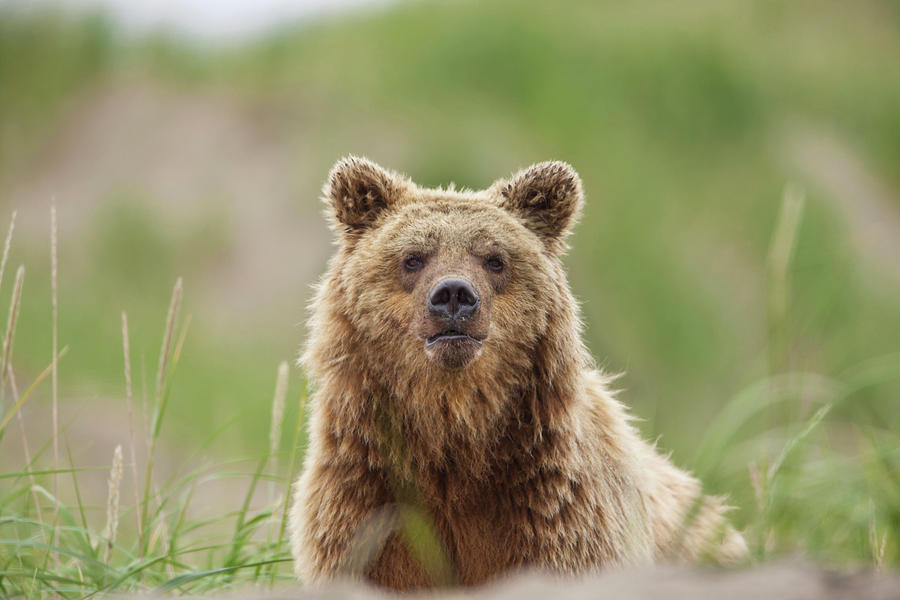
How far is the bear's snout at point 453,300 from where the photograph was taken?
3549 mm

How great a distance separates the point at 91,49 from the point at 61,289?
21.4 feet

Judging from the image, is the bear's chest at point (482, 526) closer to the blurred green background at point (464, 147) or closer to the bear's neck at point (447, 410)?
the bear's neck at point (447, 410)

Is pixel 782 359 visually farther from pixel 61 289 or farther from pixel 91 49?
pixel 91 49

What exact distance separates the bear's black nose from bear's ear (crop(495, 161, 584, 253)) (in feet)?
2.52

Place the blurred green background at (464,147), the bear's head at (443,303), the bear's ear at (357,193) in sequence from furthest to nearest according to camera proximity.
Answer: the blurred green background at (464,147)
the bear's ear at (357,193)
the bear's head at (443,303)

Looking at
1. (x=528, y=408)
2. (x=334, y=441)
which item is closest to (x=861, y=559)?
(x=528, y=408)

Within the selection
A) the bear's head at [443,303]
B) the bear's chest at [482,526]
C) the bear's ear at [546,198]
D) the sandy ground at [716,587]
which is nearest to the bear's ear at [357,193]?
the bear's head at [443,303]

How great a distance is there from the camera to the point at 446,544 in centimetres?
357

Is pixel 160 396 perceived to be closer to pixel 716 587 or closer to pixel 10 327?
pixel 10 327

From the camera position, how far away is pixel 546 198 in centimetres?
423

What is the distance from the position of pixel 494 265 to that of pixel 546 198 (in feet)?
1.71

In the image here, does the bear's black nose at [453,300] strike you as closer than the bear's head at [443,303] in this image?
Yes

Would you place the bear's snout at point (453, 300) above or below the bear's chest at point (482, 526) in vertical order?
above

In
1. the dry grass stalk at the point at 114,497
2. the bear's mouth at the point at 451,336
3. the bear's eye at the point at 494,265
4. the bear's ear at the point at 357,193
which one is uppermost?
the bear's ear at the point at 357,193
